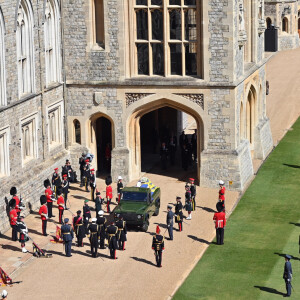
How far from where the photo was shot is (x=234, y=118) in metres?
45.2

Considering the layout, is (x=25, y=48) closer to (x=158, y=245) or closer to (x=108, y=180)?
(x=108, y=180)

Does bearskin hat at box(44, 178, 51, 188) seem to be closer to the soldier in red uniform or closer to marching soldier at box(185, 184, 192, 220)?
marching soldier at box(185, 184, 192, 220)

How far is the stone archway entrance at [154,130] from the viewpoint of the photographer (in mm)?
46225

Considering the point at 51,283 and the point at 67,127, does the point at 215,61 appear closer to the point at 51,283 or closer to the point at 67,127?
the point at 67,127

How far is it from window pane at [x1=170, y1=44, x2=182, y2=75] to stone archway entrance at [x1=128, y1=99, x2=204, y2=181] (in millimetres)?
1426

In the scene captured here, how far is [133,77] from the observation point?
4628cm

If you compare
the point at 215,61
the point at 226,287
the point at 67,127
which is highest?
the point at 215,61

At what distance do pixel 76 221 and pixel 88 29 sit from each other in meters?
12.1

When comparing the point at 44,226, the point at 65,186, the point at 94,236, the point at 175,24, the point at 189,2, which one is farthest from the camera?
the point at 175,24

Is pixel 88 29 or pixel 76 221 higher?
pixel 88 29

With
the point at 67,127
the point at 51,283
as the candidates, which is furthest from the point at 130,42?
the point at 51,283

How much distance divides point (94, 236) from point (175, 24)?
533 inches

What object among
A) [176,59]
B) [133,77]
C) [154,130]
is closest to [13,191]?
[133,77]

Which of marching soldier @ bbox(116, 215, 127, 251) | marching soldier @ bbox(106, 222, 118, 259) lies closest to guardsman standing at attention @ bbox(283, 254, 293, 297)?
marching soldier @ bbox(106, 222, 118, 259)
